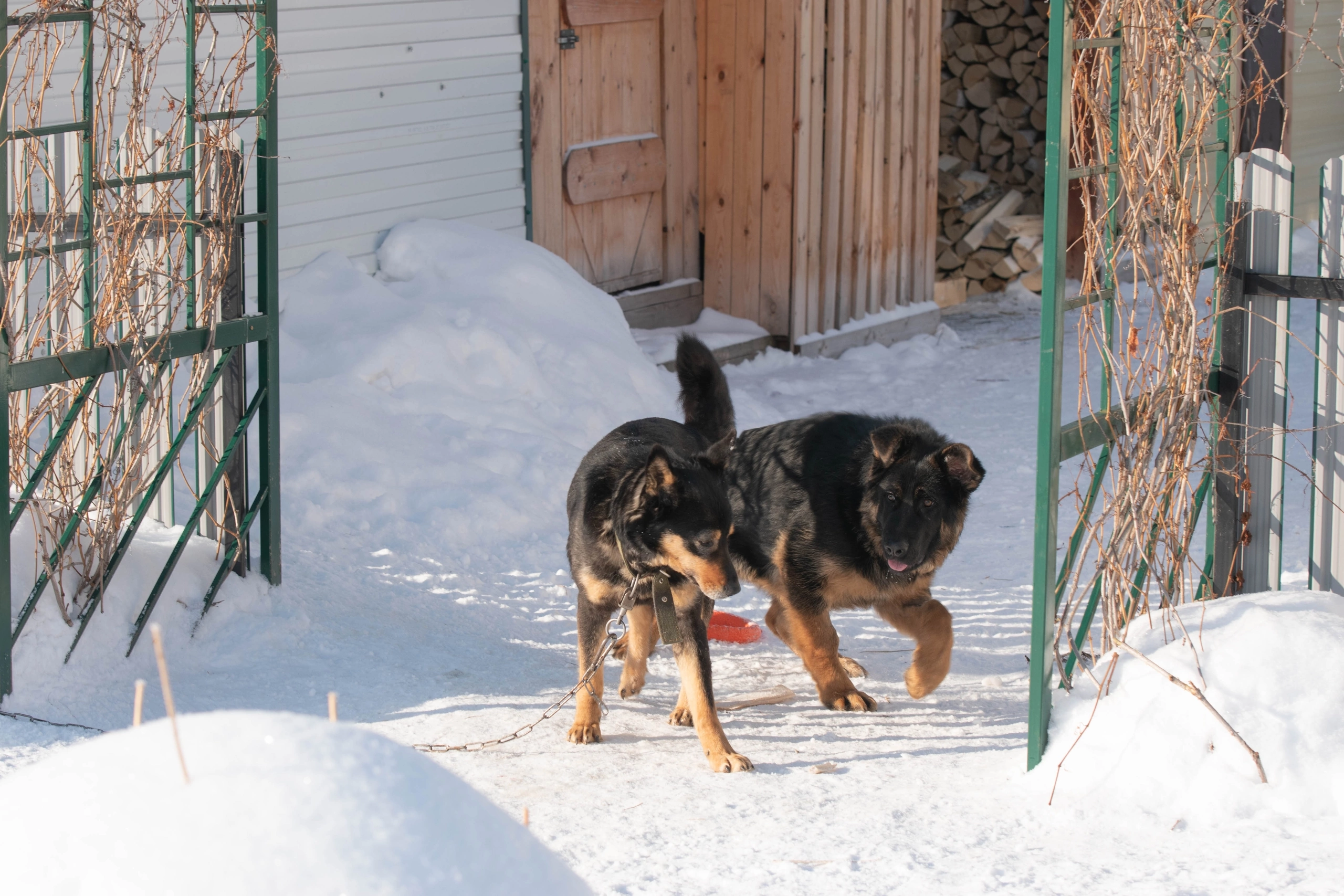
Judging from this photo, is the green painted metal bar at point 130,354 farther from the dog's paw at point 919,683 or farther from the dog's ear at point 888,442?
the dog's paw at point 919,683

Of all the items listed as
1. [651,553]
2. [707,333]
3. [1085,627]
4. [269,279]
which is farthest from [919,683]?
[707,333]

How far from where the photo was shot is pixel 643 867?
312 centimetres

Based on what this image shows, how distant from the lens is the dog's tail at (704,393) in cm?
500

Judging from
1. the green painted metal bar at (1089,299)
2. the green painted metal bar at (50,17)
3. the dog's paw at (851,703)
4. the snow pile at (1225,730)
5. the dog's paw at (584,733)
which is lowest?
the dog's paw at (851,703)

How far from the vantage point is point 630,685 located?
4570 mm

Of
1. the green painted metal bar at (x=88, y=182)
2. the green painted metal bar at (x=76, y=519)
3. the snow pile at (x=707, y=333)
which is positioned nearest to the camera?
the green painted metal bar at (x=88, y=182)

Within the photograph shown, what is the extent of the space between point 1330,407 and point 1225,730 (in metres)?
1.22

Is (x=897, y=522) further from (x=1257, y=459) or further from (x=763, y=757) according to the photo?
(x=1257, y=459)

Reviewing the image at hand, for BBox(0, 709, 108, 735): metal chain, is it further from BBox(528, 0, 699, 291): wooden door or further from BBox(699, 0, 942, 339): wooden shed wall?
BBox(699, 0, 942, 339): wooden shed wall

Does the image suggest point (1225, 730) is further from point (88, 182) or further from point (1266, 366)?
point (88, 182)

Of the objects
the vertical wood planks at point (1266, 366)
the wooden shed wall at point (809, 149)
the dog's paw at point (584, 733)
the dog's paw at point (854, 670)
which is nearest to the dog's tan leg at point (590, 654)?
the dog's paw at point (584, 733)

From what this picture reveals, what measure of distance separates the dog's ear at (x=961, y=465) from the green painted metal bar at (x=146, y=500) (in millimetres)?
2588

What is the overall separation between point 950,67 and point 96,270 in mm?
10652

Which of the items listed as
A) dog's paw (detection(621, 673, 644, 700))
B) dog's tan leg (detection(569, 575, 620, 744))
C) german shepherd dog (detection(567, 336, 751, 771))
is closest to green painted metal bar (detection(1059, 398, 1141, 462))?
german shepherd dog (detection(567, 336, 751, 771))
